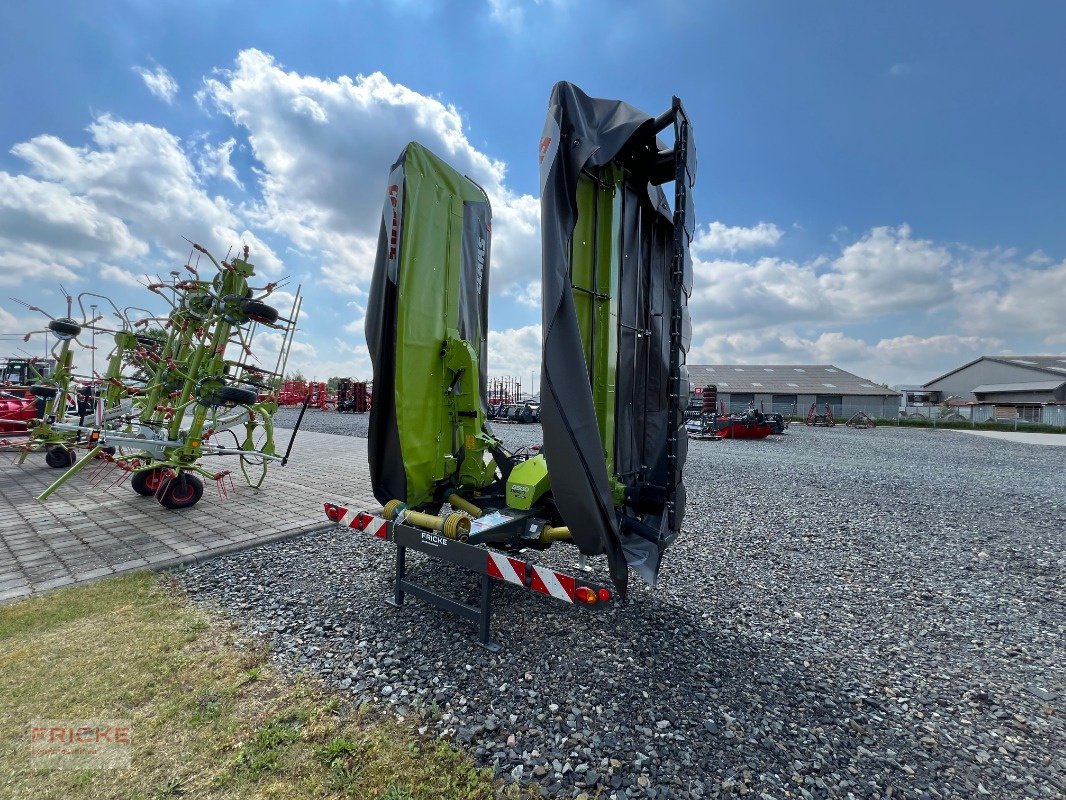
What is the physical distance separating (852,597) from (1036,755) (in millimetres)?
1699

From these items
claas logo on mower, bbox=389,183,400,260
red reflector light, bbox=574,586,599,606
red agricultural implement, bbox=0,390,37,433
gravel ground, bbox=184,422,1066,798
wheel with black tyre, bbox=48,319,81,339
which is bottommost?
gravel ground, bbox=184,422,1066,798

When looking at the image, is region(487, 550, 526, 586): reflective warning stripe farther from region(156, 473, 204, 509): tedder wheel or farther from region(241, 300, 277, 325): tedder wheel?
region(156, 473, 204, 509): tedder wheel

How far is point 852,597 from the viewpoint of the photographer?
3.80 m

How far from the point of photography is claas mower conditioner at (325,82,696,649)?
2.44m

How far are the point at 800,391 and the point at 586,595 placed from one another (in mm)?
46725

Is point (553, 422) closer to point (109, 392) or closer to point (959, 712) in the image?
point (959, 712)

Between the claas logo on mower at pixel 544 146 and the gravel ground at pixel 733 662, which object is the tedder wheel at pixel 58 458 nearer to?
the gravel ground at pixel 733 662

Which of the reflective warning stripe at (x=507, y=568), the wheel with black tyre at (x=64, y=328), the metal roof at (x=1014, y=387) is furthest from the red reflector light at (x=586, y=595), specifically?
the metal roof at (x=1014, y=387)

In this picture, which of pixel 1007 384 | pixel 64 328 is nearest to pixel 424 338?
pixel 64 328

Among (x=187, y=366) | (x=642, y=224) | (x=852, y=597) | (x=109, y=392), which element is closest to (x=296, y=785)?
(x=642, y=224)

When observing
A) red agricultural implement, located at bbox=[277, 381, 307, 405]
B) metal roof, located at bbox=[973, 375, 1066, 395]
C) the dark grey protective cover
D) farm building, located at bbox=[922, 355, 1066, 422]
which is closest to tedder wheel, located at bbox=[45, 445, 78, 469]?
the dark grey protective cover

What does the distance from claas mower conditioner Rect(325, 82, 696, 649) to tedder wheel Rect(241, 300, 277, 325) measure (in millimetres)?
3289

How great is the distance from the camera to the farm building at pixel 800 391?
39969mm

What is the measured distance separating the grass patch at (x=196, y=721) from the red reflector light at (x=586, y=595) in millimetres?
859
